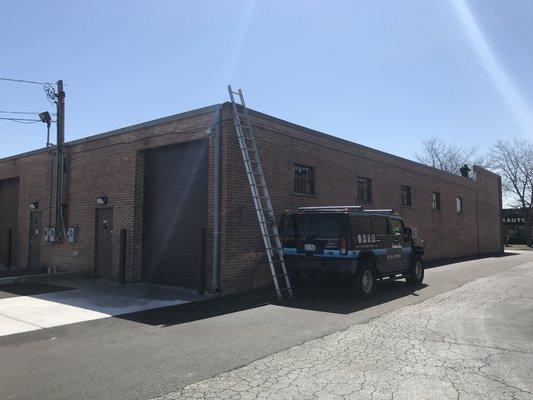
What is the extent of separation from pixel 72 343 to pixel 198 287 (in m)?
5.36

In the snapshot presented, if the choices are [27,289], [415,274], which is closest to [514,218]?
[415,274]

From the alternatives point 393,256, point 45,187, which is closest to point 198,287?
point 393,256

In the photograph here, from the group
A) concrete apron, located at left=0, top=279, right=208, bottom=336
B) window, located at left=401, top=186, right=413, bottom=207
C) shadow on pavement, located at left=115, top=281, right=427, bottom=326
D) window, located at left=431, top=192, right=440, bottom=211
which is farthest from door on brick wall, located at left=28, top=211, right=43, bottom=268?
window, located at left=431, top=192, right=440, bottom=211

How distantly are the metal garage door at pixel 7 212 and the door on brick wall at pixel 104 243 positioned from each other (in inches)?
270

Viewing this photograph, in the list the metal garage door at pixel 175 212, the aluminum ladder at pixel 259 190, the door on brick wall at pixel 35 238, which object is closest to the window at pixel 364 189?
the aluminum ladder at pixel 259 190

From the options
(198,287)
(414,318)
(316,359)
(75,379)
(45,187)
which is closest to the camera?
(75,379)

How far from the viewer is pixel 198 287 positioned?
12.5 metres

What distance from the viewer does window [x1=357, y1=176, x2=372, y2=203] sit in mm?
18914

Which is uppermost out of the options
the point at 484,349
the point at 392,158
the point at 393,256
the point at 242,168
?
the point at 392,158

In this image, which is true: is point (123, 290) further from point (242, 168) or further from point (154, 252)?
point (242, 168)

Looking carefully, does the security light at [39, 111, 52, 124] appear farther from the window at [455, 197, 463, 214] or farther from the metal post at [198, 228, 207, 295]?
the window at [455, 197, 463, 214]

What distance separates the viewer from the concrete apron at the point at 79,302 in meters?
8.90

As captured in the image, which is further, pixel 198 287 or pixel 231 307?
pixel 198 287

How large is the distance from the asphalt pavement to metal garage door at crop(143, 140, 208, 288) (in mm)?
2653
